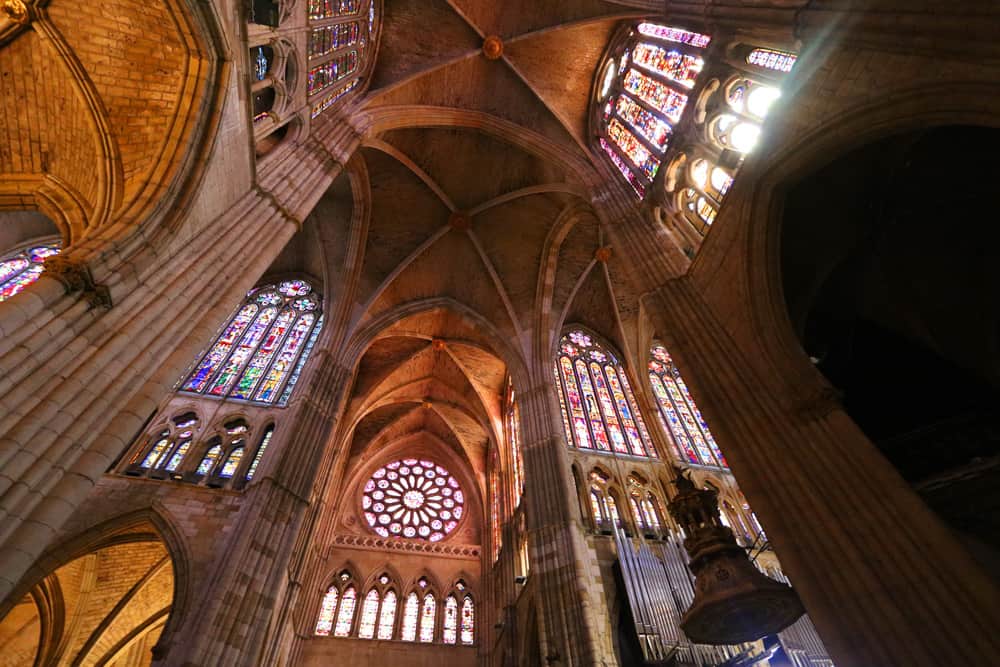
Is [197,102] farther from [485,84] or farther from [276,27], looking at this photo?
[485,84]

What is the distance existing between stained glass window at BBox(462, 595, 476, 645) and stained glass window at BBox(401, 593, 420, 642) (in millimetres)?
1628

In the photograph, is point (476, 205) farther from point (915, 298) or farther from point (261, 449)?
point (915, 298)

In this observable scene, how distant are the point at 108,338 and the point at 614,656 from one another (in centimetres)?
971

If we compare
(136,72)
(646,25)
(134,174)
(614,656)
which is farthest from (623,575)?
(646,25)

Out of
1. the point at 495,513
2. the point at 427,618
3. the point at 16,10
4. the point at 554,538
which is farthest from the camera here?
the point at 495,513

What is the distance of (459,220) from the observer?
15789 millimetres

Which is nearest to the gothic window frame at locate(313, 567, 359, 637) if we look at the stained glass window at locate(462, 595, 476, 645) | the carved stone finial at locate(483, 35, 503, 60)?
the stained glass window at locate(462, 595, 476, 645)

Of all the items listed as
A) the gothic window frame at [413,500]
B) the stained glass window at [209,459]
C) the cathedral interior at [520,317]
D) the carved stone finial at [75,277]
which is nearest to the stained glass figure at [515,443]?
the cathedral interior at [520,317]

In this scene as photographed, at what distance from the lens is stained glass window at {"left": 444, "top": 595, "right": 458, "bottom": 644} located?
51.7 feet

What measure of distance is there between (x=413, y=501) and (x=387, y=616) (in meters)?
4.61

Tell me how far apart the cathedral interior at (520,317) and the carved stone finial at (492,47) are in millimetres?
136

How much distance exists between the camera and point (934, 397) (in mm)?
6121

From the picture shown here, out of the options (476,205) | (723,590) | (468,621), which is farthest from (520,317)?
(723,590)

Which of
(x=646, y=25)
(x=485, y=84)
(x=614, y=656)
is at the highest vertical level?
(x=485, y=84)
